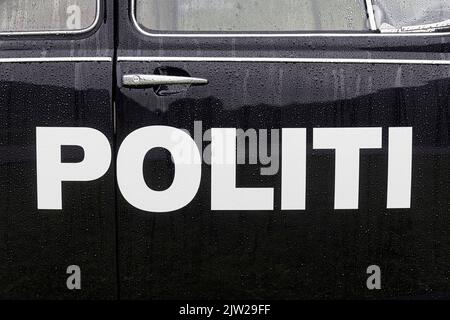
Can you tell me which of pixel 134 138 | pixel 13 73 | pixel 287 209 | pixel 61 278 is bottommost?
pixel 61 278

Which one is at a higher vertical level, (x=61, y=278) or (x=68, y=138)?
(x=68, y=138)

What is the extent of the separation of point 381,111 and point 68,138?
3.29 ft

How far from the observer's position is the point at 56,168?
2.01 metres

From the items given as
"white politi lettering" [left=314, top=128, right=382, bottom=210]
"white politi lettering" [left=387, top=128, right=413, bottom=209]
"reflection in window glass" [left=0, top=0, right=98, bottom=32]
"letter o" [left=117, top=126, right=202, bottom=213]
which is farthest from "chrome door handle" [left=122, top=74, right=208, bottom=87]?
"white politi lettering" [left=387, top=128, right=413, bottom=209]

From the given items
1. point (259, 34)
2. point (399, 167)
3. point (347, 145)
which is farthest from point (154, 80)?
point (399, 167)

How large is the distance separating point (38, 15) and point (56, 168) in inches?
21.3

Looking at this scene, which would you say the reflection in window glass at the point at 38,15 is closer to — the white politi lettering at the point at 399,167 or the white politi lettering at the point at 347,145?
the white politi lettering at the point at 347,145

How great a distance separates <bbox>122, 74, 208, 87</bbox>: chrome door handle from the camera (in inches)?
80.0

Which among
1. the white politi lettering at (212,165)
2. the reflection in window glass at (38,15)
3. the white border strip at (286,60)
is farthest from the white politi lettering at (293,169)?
the reflection in window glass at (38,15)

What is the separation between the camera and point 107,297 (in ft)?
6.84

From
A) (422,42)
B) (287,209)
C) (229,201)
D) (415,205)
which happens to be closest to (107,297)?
(229,201)

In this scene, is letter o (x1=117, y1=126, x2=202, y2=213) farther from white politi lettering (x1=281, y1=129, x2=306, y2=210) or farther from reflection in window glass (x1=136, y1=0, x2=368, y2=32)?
reflection in window glass (x1=136, y1=0, x2=368, y2=32)

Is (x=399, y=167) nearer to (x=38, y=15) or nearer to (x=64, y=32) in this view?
(x=64, y=32)
